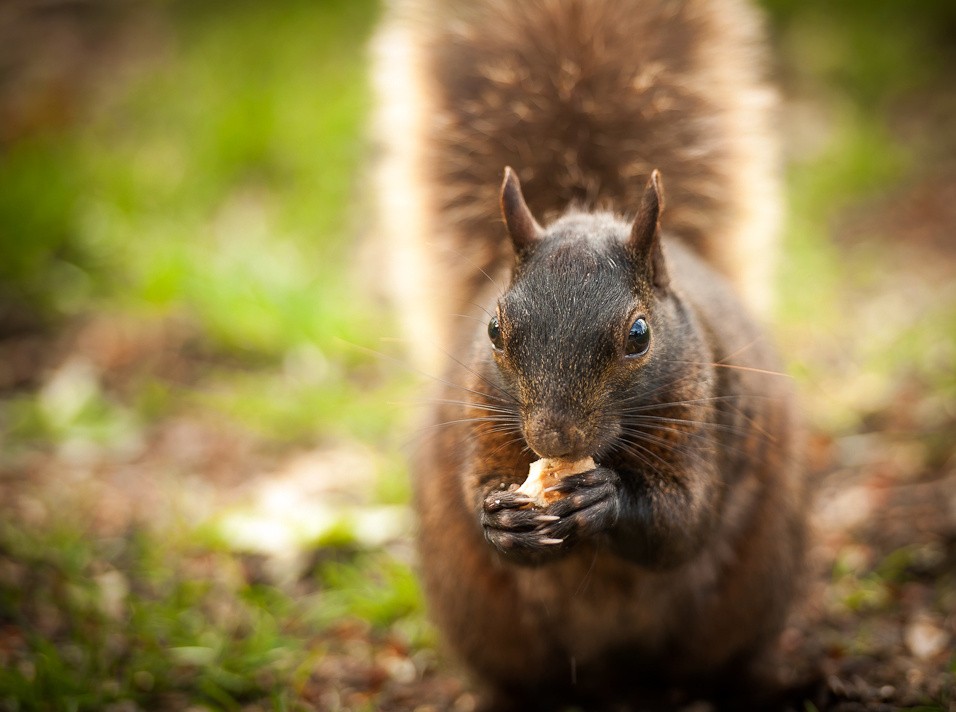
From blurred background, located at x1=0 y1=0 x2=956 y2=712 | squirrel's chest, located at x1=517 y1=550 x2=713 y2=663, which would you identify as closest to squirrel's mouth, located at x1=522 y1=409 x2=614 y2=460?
squirrel's chest, located at x1=517 y1=550 x2=713 y2=663

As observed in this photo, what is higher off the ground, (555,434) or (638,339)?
(638,339)

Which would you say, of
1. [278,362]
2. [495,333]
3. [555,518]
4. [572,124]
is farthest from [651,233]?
[278,362]

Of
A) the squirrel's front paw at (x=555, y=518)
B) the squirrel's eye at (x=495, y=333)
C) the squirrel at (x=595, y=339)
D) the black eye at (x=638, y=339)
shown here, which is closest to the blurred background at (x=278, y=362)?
the squirrel at (x=595, y=339)

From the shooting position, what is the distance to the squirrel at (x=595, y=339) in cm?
217

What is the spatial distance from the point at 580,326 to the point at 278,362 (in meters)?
3.13

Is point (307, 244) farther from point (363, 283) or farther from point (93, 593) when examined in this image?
point (93, 593)

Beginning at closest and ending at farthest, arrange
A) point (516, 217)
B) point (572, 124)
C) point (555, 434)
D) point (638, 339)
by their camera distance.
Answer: point (555, 434) < point (638, 339) < point (516, 217) < point (572, 124)

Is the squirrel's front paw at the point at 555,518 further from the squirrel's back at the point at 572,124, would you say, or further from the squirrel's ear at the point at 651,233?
the squirrel's back at the point at 572,124

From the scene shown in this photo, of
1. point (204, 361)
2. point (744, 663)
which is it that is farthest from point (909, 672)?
point (204, 361)

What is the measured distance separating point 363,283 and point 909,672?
359cm

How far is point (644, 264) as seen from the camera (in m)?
2.25

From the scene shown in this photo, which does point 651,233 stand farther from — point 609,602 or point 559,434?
point 609,602

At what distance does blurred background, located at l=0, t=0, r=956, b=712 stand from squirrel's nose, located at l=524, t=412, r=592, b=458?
35.6 inches

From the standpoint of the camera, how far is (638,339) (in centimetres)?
216
